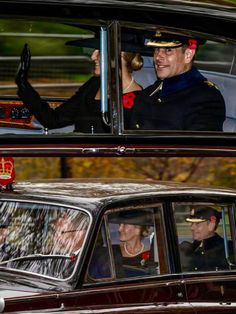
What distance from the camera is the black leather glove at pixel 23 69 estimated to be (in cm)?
827

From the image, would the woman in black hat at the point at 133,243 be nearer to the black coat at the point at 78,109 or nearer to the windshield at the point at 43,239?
the windshield at the point at 43,239

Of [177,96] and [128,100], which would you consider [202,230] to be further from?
[128,100]

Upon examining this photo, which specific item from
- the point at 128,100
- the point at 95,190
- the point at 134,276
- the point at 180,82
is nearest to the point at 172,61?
the point at 180,82

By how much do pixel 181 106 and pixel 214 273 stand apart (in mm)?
1568

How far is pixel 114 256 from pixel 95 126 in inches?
43.4

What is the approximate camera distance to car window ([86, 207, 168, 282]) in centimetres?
902

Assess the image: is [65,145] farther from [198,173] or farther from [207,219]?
[198,173]

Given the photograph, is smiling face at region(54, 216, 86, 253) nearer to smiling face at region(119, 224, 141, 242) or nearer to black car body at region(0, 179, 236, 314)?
black car body at region(0, 179, 236, 314)

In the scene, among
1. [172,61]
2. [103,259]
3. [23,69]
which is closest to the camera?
[23,69]

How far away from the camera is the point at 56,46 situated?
835 centimetres

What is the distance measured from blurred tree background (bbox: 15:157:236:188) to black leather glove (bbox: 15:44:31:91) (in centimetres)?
1080

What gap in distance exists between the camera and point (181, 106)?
859 cm

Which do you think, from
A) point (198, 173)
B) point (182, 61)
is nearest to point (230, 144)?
point (182, 61)

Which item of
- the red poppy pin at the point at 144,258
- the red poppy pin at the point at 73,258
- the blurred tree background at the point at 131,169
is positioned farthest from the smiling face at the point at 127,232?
the blurred tree background at the point at 131,169
